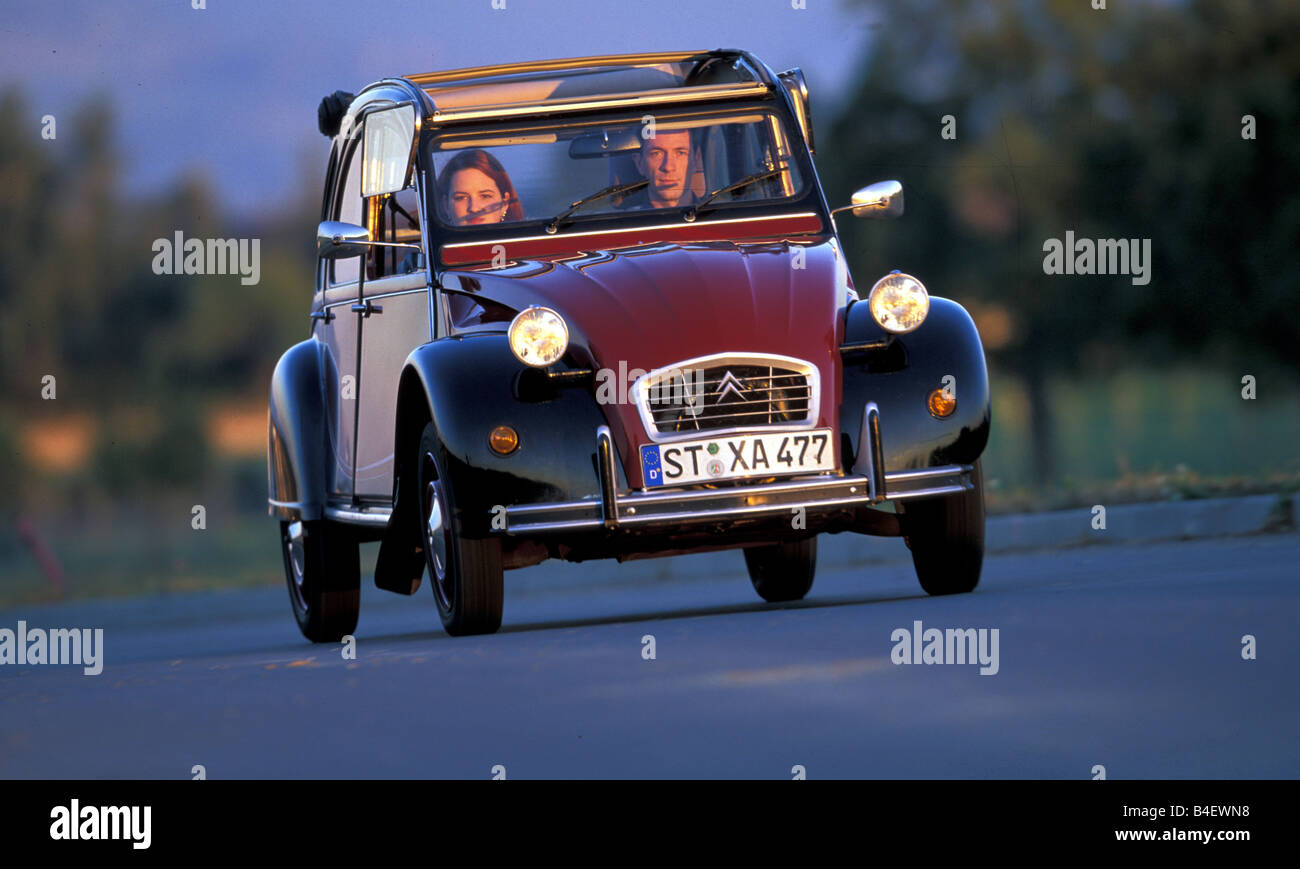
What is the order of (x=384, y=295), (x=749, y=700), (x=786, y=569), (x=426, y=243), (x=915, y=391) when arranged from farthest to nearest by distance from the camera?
(x=786, y=569) → (x=384, y=295) → (x=426, y=243) → (x=915, y=391) → (x=749, y=700)

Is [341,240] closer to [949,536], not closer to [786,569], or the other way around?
[949,536]

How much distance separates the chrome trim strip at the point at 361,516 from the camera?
950cm

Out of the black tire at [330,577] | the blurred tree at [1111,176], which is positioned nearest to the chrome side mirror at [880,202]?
the black tire at [330,577]

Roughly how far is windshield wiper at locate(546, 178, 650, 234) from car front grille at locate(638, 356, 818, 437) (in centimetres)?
139

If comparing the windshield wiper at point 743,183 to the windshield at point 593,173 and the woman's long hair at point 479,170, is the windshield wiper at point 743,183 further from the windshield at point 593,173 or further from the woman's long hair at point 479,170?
the woman's long hair at point 479,170

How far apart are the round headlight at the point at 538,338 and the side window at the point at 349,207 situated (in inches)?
86.1

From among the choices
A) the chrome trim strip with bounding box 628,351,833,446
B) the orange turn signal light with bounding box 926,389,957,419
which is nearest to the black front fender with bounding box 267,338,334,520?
the chrome trim strip with bounding box 628,351,833,446

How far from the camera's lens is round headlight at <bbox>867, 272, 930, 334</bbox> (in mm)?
8648

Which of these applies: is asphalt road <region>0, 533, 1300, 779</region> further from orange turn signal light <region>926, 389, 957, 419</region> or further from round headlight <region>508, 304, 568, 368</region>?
round headlight <region>508, 304, 568, 368</region>

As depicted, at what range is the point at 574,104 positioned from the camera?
384 inches

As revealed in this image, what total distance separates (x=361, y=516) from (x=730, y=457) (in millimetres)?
2160

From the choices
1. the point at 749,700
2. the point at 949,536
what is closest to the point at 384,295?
the point at 949,536

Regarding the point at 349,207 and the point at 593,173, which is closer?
the point at 593,173
